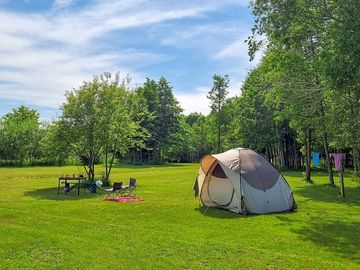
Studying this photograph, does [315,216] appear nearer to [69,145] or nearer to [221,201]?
[221,201]

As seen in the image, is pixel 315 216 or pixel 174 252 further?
pixel 315 216

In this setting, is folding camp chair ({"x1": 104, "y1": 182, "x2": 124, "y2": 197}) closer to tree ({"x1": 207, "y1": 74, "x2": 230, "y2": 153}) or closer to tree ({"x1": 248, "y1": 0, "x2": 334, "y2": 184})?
tree ({"x1": 248, "y1": 0, "x2": 334, "y2": 184})

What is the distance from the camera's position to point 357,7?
477 inches

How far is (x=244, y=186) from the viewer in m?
14.9

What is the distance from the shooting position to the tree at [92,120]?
24.0 metres

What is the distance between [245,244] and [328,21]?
9285 millimetres

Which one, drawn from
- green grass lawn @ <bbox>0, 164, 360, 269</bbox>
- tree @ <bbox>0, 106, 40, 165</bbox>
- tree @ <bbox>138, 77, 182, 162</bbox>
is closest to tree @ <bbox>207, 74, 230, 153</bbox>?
tree @ <bbox>138, 77, 182, 162</bbox>

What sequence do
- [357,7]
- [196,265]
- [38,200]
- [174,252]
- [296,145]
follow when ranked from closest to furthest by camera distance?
[196,265]
[174,252]
[357,7]
[38,200]
[296,145]

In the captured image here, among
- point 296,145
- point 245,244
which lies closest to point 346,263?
point 245,244

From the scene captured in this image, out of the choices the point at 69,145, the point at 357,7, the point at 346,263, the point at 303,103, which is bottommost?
the point at 346,263

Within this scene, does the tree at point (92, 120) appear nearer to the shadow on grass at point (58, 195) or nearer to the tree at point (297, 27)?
the shadow on grass at point (58, 195)

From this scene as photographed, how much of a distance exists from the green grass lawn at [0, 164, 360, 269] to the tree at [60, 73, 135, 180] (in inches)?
281

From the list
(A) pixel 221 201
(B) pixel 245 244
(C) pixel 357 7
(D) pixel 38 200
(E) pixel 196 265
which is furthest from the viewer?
(D) pixel 38 200

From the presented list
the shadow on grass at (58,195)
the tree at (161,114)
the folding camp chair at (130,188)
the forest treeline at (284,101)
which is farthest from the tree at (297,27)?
the tree at (161,114)
